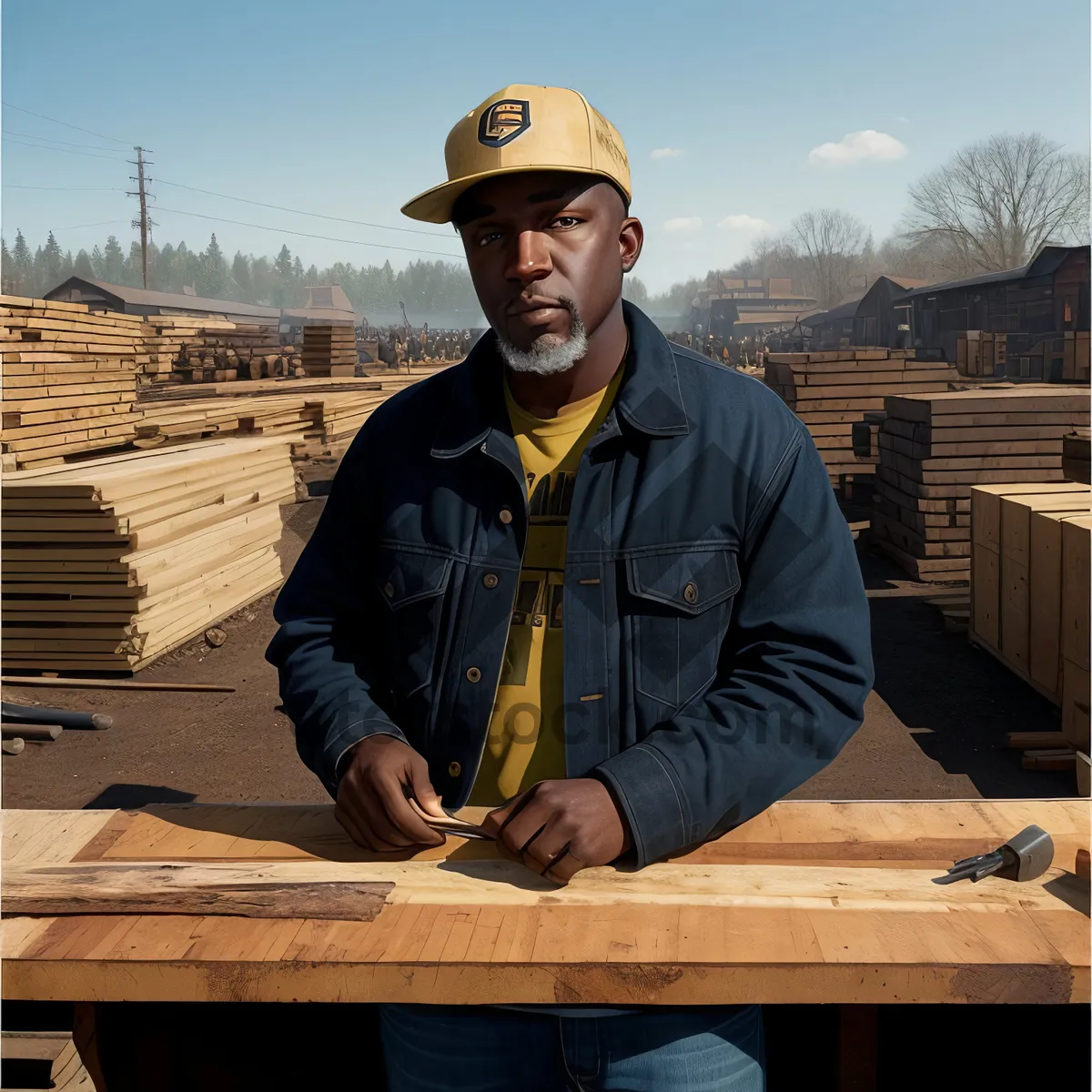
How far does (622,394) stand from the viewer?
230 centimetres

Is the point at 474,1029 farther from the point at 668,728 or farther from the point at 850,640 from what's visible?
the point at 850,640

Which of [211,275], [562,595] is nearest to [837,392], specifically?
[562,595]

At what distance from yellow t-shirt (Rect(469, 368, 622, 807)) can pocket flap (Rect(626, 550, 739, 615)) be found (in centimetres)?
23

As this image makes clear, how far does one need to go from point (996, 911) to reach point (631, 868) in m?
0.63

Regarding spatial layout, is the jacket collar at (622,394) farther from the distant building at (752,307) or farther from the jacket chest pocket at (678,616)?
the distant building at (752,307)

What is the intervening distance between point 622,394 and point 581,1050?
1255 mm

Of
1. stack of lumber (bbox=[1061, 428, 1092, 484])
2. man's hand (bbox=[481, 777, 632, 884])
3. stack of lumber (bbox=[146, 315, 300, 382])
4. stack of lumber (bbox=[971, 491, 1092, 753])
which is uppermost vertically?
stack of lumber (bbox=[146, 315, 300, 382])

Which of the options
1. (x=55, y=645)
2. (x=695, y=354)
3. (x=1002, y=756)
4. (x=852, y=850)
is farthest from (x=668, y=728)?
(x=55, y=645)

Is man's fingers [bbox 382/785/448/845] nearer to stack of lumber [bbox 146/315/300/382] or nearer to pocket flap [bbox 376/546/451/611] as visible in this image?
pocket flap [bbox 376/546/451/611]

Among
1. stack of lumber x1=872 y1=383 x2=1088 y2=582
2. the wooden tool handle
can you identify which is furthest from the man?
stack of lumber x1=872 y1=383 x2=1088 y2=582

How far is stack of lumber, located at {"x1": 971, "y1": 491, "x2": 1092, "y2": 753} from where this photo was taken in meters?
7.09

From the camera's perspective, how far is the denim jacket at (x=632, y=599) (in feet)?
6.90

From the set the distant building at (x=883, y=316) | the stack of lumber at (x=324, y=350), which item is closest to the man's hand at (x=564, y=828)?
the stack of lumber at (x=324, y=350)

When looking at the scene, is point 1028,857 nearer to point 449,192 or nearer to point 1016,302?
point 449,192
